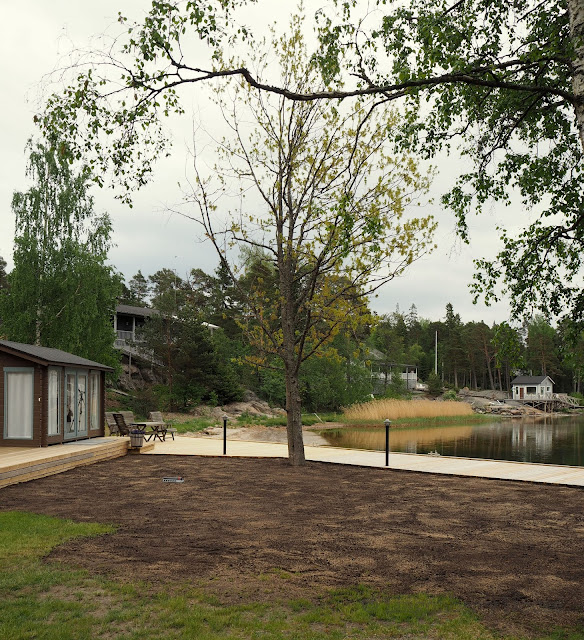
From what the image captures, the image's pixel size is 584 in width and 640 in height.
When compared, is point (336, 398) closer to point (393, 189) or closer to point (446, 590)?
point (393, 189)

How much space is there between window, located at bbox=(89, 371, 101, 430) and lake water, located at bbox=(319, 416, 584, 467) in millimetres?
9421

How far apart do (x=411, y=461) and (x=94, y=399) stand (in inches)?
350

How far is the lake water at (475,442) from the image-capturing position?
22125 millimetres

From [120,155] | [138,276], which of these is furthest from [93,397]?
[138,276]

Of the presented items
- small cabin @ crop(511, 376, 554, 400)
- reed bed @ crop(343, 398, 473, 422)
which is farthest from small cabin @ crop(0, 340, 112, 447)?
small cabin @ crop(511, 376, 554, 400)

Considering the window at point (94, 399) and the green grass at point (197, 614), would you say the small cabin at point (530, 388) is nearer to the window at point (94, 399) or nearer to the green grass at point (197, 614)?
the window at point (94, 399)

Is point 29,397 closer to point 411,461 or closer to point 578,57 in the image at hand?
point 411,461

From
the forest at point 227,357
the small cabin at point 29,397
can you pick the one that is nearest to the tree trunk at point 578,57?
the forest at point 227,357

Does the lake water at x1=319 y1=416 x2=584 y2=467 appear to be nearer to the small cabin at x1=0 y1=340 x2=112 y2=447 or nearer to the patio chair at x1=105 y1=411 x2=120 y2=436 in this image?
the patio chair at x1=105 y1=411 x2=120 y2=436

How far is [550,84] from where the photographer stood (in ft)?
23.4

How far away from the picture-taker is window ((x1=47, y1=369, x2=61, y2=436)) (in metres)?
14.8

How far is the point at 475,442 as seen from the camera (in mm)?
27203

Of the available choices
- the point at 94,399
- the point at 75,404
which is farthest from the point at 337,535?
the point at 94,399

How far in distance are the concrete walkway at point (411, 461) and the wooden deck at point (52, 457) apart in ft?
4.21
